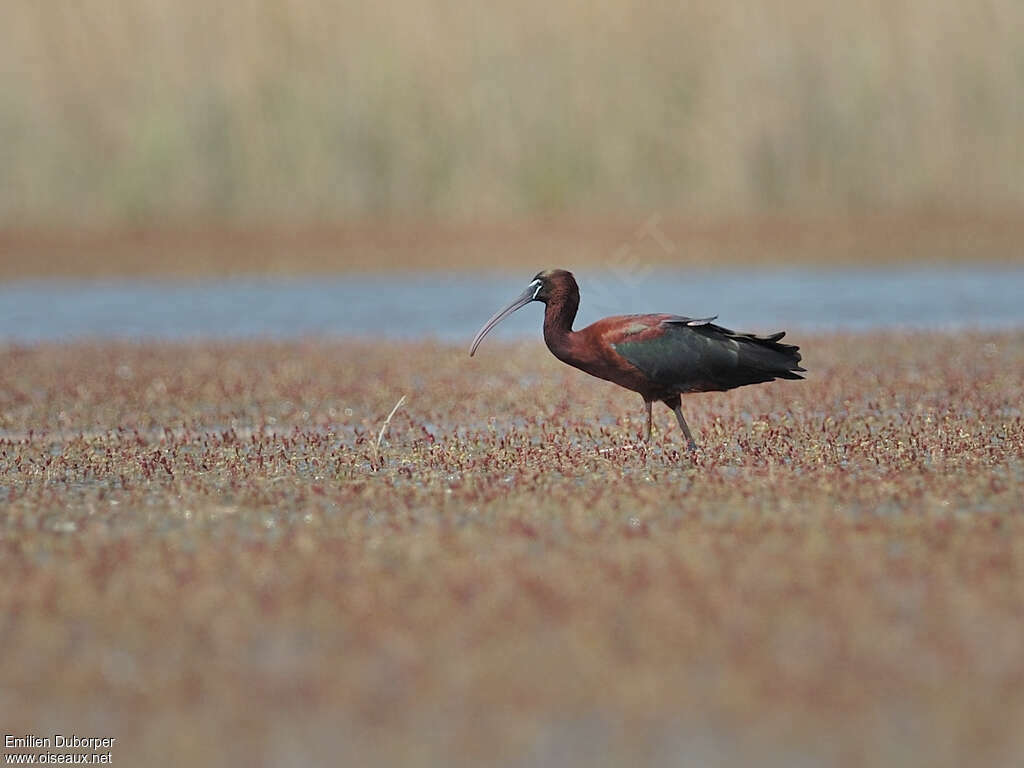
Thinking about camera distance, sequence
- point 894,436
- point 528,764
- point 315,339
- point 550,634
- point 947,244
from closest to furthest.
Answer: point 528,764 → point 550,634 → point 894,436 → point 315,339 → point 947,244

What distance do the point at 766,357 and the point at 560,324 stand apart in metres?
1.37

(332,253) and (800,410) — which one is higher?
(332,253)

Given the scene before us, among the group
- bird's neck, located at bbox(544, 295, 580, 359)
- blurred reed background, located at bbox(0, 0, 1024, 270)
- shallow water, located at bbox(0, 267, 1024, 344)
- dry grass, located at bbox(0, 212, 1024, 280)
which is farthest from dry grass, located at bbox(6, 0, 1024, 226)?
bird's neck, located at bbox(544, 295, 580, 359)

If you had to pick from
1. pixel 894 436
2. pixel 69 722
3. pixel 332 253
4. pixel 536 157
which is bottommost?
pixel 69 722

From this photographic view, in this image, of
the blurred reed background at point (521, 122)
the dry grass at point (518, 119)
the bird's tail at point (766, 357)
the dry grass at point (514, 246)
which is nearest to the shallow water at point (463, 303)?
the dry grass at point (514, 246)

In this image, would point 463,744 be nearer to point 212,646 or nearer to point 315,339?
point 212,646

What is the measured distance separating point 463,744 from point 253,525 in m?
3.58

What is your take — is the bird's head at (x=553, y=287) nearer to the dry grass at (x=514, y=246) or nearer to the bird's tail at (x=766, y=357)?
the bird's tail at (x=766, y=357)

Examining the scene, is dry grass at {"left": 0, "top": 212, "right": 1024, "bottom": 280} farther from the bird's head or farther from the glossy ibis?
the glossy ibis

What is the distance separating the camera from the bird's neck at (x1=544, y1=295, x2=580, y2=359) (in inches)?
460

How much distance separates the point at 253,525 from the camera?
897 cm

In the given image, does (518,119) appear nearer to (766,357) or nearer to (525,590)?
(766,357)

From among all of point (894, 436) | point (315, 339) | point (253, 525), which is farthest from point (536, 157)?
point (253, 525)

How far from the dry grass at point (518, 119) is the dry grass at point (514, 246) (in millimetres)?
498
